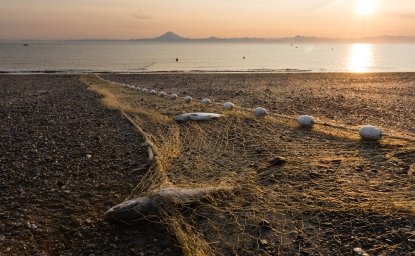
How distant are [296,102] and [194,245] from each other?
438 inches

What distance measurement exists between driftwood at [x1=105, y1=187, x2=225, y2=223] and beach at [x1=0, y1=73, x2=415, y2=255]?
0.11 m

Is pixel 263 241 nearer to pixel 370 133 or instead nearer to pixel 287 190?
pixel 287 190

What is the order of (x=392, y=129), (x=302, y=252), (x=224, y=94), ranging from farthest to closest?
1. (x=224, y=94)
2. (x=392, y=129)
3. (x=302, y=252)

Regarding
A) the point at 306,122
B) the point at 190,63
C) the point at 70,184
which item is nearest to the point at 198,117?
the point at 306,122

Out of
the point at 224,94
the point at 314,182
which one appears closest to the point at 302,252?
the point at 314,182

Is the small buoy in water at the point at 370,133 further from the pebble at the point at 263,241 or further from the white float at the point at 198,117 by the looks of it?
the pebble at the point at 263,241

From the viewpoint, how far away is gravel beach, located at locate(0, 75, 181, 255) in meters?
4.22

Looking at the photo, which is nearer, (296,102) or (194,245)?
(194,245)

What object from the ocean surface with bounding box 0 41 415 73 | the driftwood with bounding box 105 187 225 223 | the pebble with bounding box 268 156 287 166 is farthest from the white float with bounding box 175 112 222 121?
the ocean surface with bounding box 0 41 415 73

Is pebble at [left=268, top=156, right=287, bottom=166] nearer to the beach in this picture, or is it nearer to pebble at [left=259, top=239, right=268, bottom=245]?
the beach

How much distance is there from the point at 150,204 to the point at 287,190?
1685 millimetres

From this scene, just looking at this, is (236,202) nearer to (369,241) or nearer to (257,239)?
(257,239)

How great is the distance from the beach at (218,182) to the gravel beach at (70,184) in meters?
0.02

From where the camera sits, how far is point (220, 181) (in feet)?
17.8
